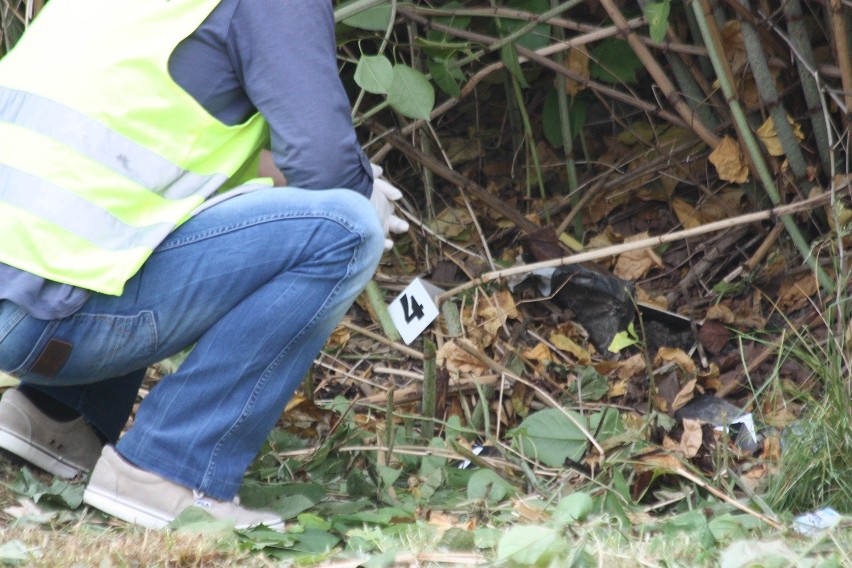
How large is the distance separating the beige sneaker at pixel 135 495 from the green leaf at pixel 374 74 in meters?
0.99

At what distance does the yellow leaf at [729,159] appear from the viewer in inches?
116

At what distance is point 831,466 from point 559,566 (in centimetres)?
73

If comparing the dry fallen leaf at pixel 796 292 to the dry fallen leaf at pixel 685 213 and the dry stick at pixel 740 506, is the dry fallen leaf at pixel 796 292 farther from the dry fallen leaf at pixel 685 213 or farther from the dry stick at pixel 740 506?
the dry stick at pixel 740 506

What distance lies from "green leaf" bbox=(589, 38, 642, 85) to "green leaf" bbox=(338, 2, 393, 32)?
747mm

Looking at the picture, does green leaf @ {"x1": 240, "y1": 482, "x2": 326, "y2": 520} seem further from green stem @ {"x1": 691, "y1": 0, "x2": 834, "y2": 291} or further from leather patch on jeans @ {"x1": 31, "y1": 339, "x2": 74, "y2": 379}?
green stem @ {"x1": 691, "y1": 0, "x2": 834, "y2": 291}

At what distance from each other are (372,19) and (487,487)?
3.90 ft

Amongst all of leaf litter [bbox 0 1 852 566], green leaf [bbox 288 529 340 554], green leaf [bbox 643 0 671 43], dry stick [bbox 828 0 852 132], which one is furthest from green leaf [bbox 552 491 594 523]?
dry stick [bbox 828 0 852 132]

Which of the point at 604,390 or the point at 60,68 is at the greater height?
the point at 60,68

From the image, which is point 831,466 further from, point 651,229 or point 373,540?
point 651,229

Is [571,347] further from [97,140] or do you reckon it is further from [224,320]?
[97,140]

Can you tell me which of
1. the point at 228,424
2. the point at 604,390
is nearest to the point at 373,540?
the point at 228,424

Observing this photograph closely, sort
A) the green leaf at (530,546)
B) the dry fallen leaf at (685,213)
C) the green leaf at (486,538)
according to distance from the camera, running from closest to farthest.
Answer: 1. the green leaf at (530,546)
2. the green leaf at (486,538)
3. the dry fallen leaf at (685,213)

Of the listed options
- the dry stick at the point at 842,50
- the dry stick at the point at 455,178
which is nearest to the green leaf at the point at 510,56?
the dry stick at the point at 455,178

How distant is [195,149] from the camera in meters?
1.70
